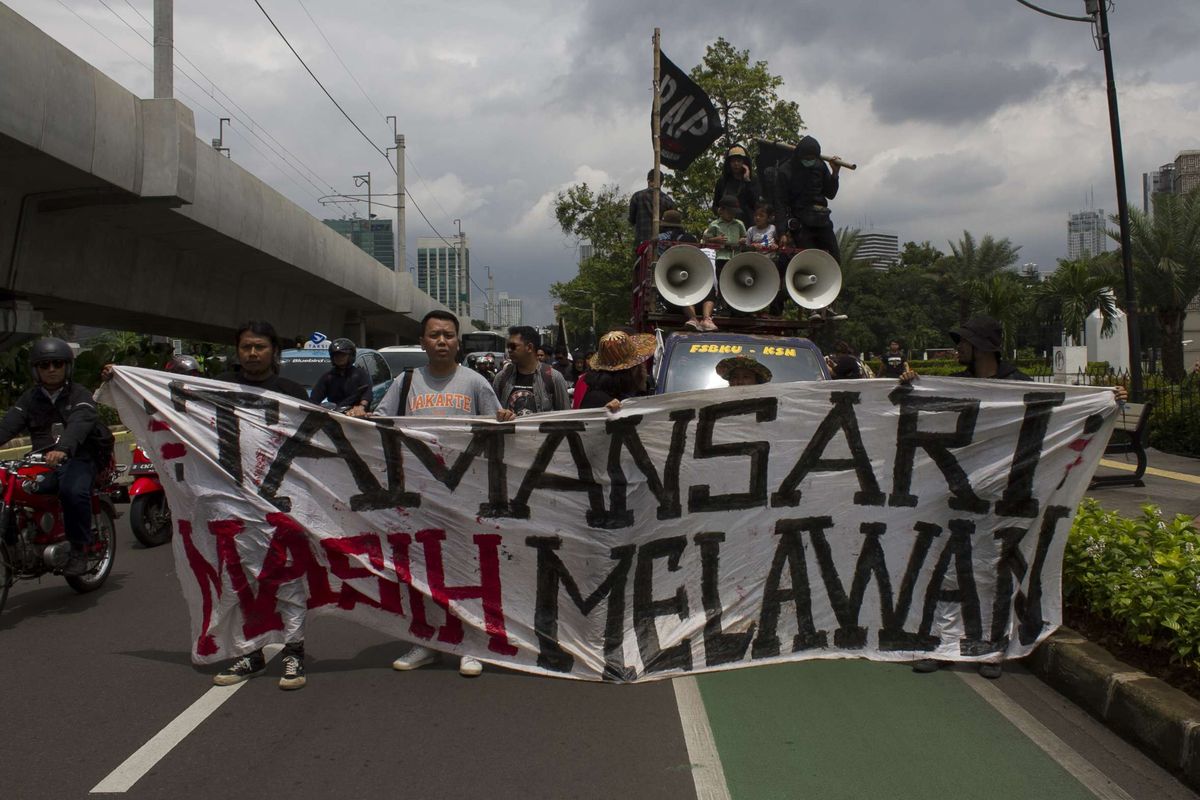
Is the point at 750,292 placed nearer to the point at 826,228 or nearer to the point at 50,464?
the point at 826,228

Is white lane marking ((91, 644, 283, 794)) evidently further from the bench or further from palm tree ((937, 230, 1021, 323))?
palm tree ((937, 230, 1021, 323))

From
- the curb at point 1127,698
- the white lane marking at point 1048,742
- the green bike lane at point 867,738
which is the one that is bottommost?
the white lane marking at point 1048,742

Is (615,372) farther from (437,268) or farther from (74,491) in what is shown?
(437,268)

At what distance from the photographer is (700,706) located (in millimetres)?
4699

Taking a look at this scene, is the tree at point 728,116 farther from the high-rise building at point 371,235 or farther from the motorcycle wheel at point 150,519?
the high-rise building at point 371,235

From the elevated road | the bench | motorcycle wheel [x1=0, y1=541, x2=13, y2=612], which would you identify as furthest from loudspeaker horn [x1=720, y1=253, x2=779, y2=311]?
the elevated road

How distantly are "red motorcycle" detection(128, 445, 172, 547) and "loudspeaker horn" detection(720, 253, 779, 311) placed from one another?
5.41 meters

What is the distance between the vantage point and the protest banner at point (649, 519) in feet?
16.6

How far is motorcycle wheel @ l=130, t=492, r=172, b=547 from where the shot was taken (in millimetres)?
9039

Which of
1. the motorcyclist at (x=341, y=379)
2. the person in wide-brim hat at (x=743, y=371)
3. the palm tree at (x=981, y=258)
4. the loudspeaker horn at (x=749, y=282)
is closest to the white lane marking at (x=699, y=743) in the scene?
the person in wide-brim hat at (x=743, y=371)

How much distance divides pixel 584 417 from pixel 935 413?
5.89 feet

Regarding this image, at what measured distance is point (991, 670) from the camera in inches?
202

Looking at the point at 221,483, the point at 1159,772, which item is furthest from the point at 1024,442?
the point at 221,483

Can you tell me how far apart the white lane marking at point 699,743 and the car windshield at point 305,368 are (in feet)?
34.1
